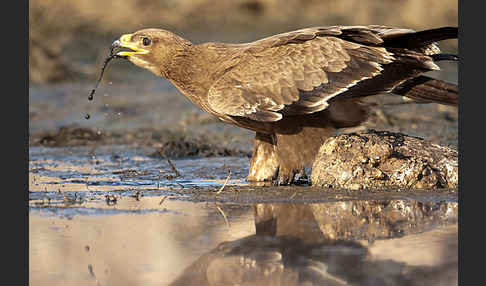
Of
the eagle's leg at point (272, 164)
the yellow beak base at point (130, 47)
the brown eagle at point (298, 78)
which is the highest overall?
the yellow beak base at point (130, 47)

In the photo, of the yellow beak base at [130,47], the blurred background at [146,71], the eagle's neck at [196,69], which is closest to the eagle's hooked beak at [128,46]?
the yellow beak base at [130,47]

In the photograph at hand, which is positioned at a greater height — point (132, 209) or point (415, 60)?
point (415, 60)

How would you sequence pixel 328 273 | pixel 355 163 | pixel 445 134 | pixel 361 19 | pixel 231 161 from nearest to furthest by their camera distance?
pixel 328 273 < pixel 355 163 < pixel 231 161 < pixel 445 134 < pixel 361 19

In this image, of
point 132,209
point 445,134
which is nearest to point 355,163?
point 132,209

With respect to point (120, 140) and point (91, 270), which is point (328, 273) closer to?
point (91, 270)

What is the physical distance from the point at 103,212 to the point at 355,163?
2.24 m

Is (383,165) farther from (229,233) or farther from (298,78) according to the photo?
(229,233)

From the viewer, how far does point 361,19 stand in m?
16.5

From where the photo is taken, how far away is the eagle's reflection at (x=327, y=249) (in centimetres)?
456

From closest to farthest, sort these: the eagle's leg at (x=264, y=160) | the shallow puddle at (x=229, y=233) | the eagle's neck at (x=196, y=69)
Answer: the shallow puddle at (x=229, y=233), the eagle's neck at (x=196, y=69), the eagle's leg at (x=264, y=160)

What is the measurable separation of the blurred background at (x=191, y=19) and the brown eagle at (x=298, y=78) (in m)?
7.91

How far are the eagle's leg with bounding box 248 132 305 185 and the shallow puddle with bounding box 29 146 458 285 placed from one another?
28 cm

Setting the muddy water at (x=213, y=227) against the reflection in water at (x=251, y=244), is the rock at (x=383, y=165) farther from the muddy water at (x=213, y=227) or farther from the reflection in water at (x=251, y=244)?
the reflection in water at (x=251, y=244)

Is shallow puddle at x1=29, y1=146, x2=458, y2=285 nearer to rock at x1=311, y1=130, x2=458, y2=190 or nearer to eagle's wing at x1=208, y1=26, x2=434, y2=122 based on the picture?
rock at x1=311, y1=130, x2=458, y2=190
